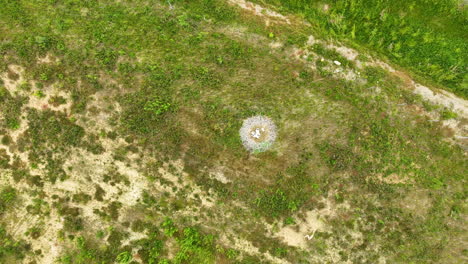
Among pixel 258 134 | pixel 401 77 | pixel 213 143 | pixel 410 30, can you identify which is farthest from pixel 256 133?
pixel 410 30

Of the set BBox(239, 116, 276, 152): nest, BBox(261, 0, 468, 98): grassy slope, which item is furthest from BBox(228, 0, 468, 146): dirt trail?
BBox(239, 116, 276, 152): nest

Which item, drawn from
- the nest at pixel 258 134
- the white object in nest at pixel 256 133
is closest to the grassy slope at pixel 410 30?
the nest at pixel 258 134

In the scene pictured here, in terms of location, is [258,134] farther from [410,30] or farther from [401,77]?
[410,30]

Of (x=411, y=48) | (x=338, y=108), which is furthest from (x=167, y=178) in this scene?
A: (x=411, y=48)

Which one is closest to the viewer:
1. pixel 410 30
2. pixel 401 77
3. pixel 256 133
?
pixel 256 133

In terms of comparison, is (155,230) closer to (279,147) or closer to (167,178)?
(167,178)

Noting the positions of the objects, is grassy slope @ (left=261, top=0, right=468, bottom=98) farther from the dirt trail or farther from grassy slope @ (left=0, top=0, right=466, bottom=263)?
grassy slope @ (left=0, top=0, right=466, bottom=263)
